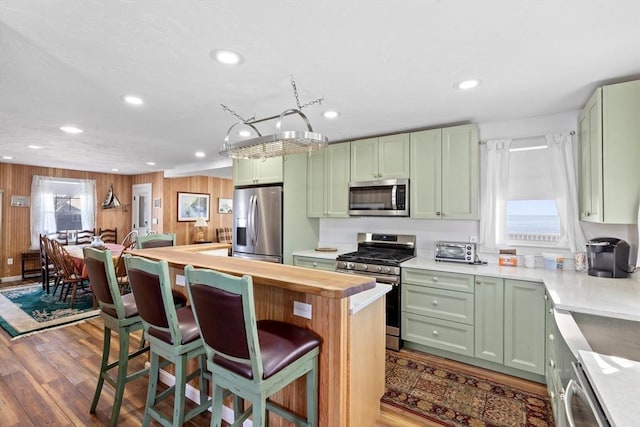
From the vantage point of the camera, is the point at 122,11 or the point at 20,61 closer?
the point at 122,11

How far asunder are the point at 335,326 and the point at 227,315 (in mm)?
593

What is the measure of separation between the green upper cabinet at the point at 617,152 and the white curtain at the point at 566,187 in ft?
2.16

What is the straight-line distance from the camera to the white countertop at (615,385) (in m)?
0.73

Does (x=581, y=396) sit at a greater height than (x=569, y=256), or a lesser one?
lesser

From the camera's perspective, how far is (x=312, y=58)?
1.85 metres

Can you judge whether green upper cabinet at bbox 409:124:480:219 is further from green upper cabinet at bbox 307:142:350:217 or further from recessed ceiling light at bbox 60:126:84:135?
recessed ceiling light at bbox 60:126:84:135

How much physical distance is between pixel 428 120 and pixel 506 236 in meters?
1.43

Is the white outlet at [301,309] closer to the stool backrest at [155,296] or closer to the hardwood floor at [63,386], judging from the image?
the stool backrest at [155,296]

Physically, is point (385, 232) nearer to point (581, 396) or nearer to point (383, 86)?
point (383, 86)

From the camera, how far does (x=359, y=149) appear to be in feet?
12.2

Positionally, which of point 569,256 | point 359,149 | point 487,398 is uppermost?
point 359,149

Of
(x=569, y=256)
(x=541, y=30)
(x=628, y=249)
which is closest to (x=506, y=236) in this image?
(x=569, y=256)

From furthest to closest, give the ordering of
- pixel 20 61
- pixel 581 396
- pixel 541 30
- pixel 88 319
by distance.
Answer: pixel 88 319 → pixel 20 61 → pixel 541 30 → pixel 581 396

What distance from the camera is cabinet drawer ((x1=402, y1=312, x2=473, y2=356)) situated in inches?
110
